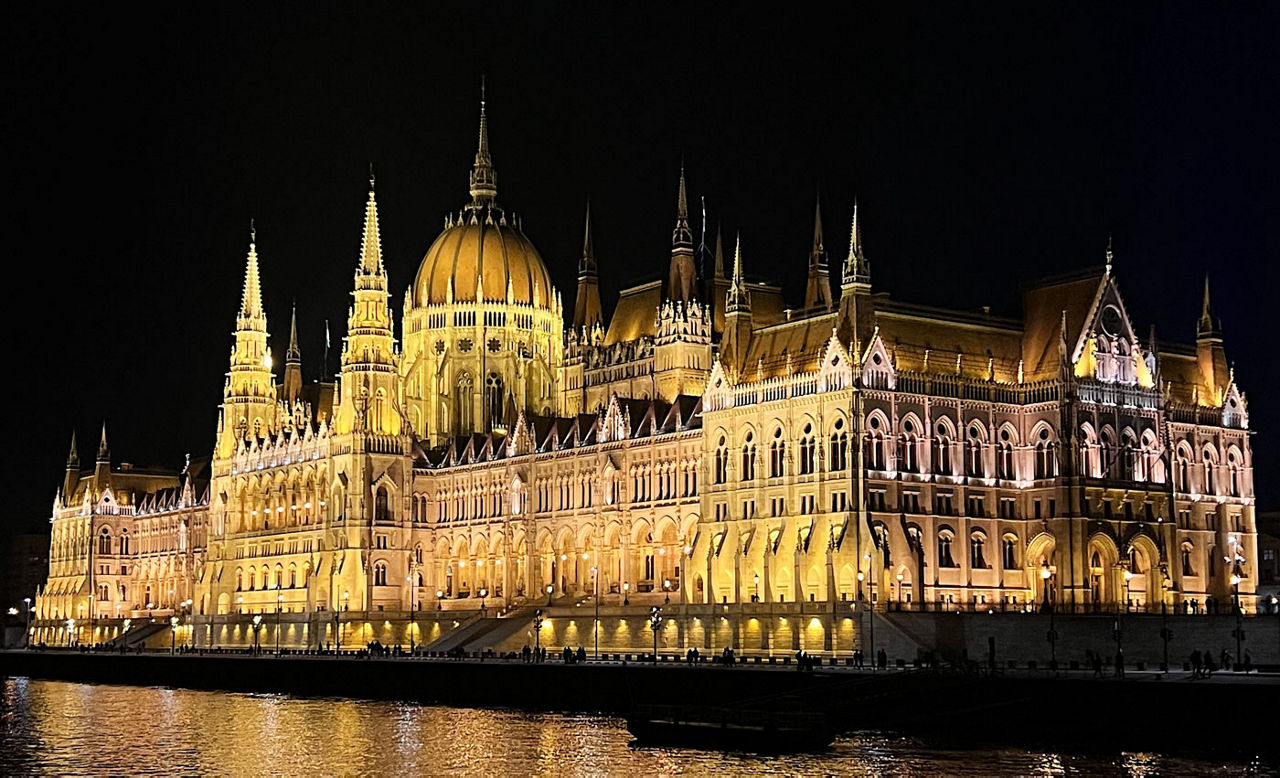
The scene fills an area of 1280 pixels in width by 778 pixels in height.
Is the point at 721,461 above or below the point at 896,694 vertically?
above

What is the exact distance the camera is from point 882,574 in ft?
382

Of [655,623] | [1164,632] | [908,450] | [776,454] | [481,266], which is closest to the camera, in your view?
[1164,632]

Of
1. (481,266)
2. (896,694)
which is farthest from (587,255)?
(896,694)

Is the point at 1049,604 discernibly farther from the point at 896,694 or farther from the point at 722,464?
the point at 896,694

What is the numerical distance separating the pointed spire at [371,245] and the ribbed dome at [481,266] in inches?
327

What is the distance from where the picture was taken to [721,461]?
131000 millimetres

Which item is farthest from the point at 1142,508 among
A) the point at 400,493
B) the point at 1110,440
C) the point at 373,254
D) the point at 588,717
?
the point at 373,254

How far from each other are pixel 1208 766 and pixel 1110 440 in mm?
51718

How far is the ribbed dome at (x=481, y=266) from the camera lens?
181 m

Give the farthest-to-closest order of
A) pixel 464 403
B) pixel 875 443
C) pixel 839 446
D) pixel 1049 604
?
pixel 464 403 → pixel 839 446 → pixel 875 443 → pixel 1049 604

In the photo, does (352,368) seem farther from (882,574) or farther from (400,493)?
(882,574)

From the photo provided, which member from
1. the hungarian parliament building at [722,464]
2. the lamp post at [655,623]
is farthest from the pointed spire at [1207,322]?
the lamp post at [655,623]

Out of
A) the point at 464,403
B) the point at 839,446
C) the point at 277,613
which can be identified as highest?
the point at 464,403

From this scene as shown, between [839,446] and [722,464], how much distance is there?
12443 mm
